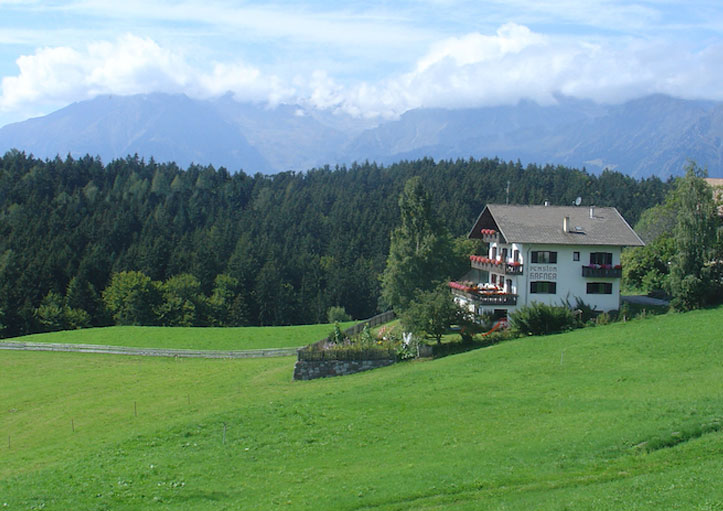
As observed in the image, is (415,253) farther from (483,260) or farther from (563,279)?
(563,279)

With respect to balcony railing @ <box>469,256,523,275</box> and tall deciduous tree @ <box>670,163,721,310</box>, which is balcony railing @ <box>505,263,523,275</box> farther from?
tall deciduous tree @ <box>670,163,721,310</box>

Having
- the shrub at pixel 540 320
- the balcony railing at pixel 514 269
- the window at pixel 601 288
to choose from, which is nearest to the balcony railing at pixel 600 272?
the window at pixel 601 288

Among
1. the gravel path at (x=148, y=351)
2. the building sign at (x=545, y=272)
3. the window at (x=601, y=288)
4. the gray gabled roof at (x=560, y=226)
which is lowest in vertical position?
the gravel path at (x=148, y=351)

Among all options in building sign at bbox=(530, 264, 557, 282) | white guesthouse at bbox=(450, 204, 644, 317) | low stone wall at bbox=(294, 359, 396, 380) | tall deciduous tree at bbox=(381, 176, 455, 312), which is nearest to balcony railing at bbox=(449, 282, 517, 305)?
white guesthouse at bbox=(450, 204, 644, 317)

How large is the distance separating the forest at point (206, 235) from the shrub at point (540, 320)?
20.9 metres

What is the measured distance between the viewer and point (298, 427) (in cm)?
2416

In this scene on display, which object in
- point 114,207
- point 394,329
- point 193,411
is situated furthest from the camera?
point 114,207

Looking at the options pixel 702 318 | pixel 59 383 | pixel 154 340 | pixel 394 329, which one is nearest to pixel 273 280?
pixel 154 340

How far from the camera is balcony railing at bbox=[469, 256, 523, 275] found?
4841 centimetres

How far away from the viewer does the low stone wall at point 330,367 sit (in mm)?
38688

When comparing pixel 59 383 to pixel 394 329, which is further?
pixel 394 329

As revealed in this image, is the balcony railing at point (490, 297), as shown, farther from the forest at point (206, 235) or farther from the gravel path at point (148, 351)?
the forest at point (206, 235)

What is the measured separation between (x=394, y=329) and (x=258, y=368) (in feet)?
37.8

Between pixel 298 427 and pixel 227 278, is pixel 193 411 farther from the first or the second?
pixel 227 278
